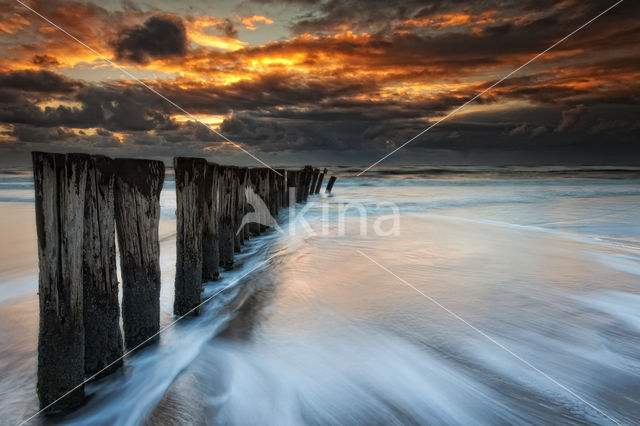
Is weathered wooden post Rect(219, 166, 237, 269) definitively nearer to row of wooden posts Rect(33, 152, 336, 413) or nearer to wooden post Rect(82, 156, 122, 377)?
row of wooden posts Rect(33, 152, 336, 413)

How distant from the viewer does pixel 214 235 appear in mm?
4133

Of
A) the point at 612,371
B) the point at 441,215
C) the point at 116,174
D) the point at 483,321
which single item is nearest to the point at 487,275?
the point at 483,321

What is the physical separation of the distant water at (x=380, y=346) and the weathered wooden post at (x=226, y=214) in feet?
0.94

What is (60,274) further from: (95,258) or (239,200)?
(239,200)

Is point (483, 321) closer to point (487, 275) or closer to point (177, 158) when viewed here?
point (487, 275)

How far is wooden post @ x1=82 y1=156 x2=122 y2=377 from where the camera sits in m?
2.25

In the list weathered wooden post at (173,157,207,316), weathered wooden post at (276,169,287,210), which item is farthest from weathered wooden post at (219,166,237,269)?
weathered wooden post at (276,169,287,210)

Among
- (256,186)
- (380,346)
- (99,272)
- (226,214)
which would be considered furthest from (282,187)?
(99,272)

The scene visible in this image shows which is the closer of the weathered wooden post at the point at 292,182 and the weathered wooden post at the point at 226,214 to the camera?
the weathered wooden post at the point at 226,214

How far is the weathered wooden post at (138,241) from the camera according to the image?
8.41 feet

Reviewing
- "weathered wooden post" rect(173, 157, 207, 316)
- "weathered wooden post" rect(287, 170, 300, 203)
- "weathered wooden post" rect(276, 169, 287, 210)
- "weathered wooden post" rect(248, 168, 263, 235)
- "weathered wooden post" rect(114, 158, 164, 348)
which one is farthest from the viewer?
"weathered wooden post" rect(287, 170, 300, 203)

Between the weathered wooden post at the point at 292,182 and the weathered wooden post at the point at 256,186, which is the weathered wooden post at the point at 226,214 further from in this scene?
the weathered wooden post at the point at 292,182

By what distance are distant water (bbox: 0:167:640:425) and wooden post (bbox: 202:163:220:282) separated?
10.0 inches

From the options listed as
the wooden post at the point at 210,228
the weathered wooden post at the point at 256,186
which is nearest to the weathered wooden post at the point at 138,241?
the wooden post at the point at 210,228
